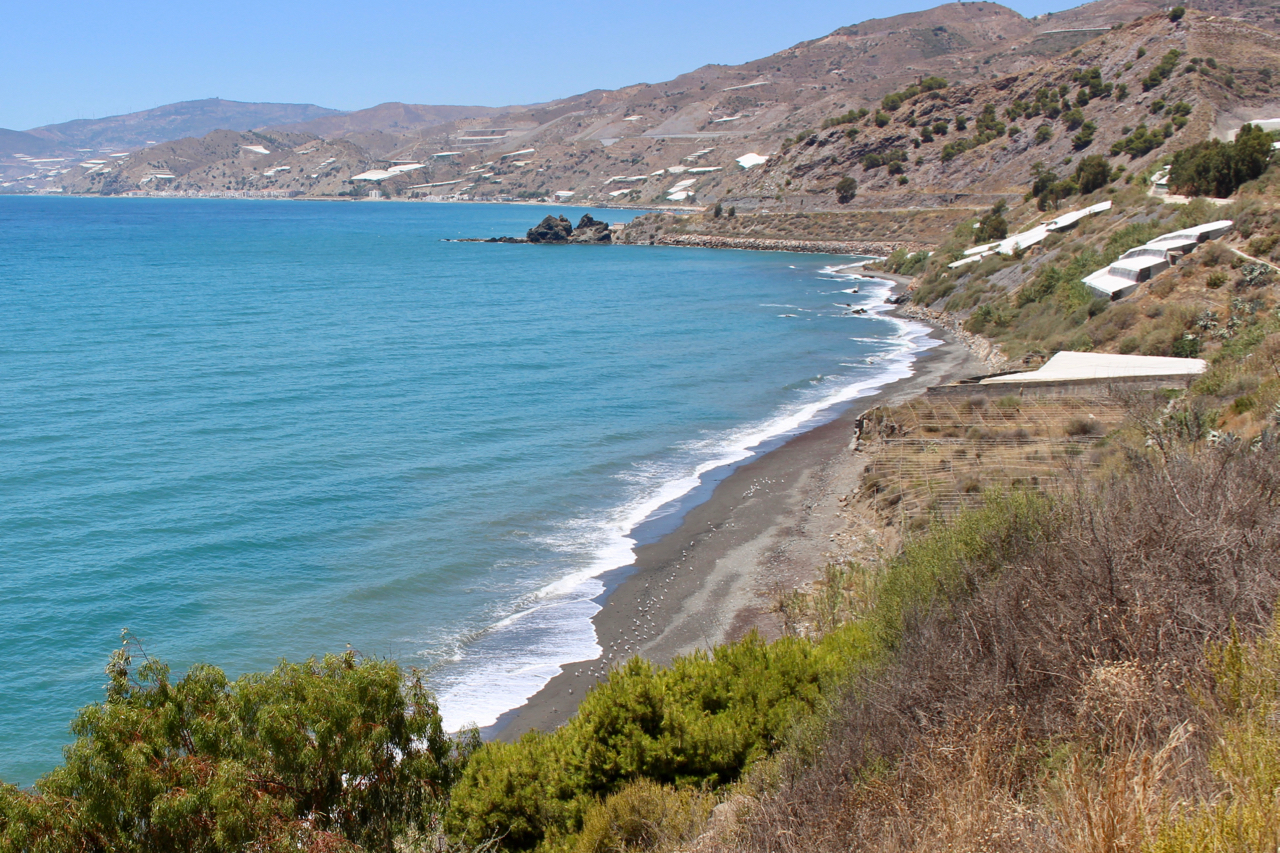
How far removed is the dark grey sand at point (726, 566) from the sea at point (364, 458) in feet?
1.62

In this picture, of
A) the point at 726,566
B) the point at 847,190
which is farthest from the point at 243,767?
the point at 847,190

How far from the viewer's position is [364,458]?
828 inches

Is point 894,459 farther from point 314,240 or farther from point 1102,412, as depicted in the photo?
point 314,240

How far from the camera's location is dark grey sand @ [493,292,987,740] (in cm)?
1212

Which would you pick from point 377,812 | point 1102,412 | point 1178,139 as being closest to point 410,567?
point 377,812

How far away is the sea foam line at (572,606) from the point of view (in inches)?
455

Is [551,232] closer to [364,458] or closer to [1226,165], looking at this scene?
[1226,165]

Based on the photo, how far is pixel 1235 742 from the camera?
3.43 m

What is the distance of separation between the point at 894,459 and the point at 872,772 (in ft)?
43.2

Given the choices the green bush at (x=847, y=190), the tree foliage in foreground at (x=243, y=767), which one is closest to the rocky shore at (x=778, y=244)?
the green bush at (x=847, y=190)

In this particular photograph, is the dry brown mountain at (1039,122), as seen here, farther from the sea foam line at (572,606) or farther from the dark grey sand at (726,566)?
the dark grey sand at (726,566)

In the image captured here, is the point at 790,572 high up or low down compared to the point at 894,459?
down

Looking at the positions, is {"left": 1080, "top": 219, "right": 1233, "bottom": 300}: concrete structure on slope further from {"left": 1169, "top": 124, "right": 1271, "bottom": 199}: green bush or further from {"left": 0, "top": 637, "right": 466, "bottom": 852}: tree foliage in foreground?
{"left": 0, "top": 637, "right": 466, "bottom": 852}: tree foliage in foreground

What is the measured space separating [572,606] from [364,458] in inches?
364
